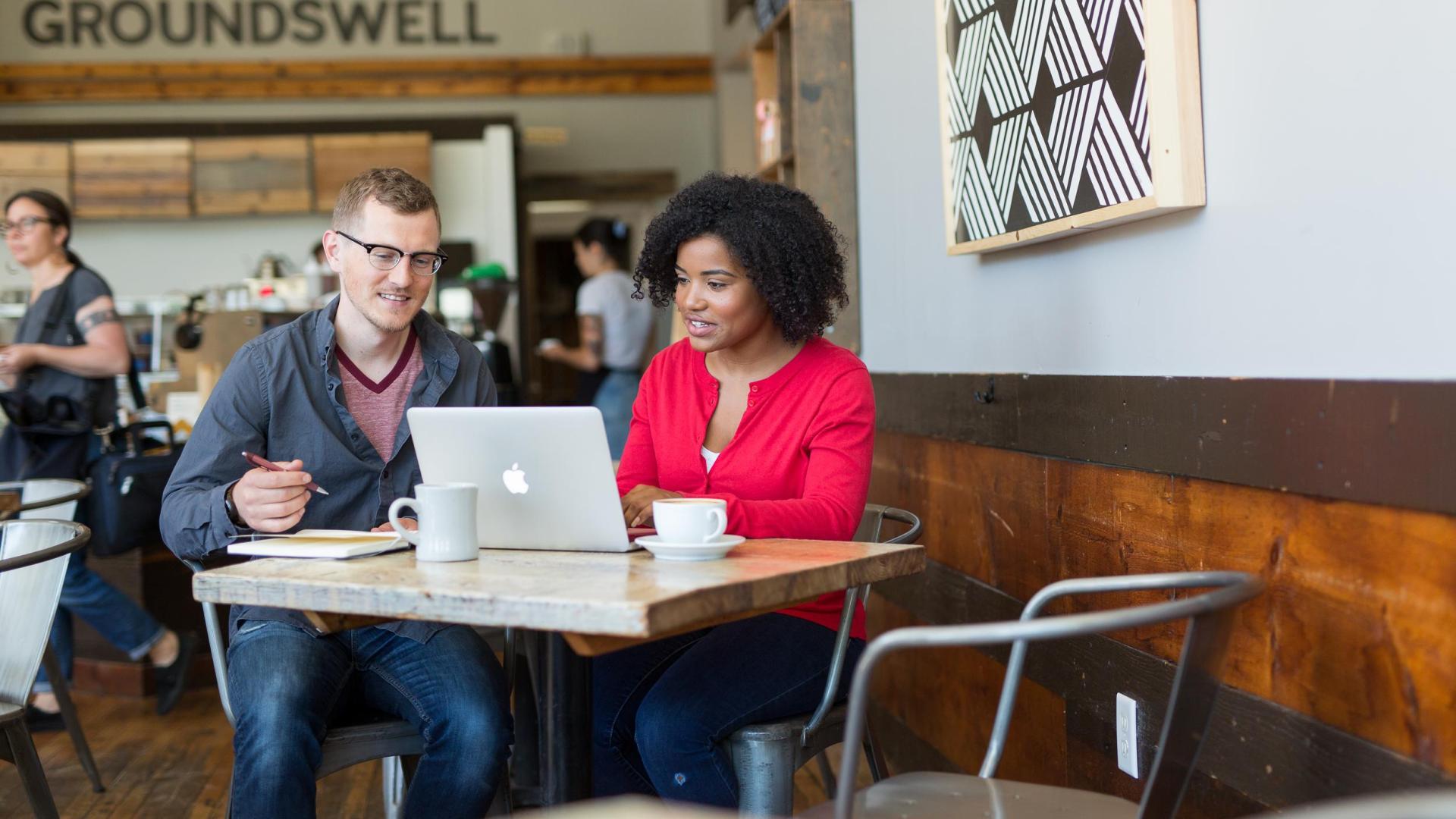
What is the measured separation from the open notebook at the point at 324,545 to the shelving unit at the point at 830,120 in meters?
2.17

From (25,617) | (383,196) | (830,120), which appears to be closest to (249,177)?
(830,120)

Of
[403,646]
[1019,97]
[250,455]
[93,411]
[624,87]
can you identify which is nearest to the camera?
[250,455]

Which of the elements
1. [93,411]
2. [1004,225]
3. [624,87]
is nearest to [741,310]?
[1004,225]

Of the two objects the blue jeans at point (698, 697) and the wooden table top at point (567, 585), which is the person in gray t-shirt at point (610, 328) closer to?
the blue jeans at point (698, 697)

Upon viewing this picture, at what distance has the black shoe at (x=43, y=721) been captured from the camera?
3824 millimetres

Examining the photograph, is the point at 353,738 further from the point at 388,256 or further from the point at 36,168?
the point at 36,168

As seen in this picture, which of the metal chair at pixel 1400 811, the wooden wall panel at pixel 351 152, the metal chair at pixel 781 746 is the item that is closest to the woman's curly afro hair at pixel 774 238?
the metal chair at pixel 781 746

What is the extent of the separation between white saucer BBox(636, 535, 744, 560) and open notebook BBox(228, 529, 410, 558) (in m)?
0.37

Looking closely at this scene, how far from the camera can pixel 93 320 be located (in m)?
3.89

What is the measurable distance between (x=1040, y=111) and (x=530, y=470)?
3.95 feet

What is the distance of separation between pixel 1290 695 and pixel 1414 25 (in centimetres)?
82

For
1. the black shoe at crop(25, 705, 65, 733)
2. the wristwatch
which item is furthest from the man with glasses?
the black shoe at crop(25, 705, 65, 733)

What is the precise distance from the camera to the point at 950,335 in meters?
2.99

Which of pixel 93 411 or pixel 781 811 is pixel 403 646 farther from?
pixel 93 411
